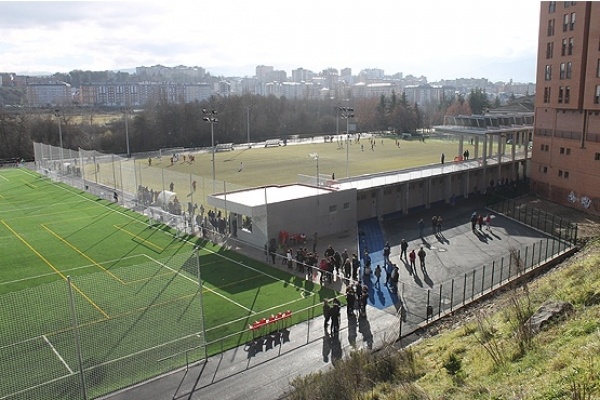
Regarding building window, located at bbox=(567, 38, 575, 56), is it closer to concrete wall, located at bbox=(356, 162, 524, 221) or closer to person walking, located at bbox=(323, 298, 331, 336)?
concrete wall, located at bbox=(356, 162, 524, 221)

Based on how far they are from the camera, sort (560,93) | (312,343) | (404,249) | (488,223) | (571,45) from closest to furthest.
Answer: (312,343) < (404,249) < (488,223) < (571,45) < (560,93)

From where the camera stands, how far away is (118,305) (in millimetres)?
16156

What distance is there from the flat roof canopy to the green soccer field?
10.3ft

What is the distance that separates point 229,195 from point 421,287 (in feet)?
43.1

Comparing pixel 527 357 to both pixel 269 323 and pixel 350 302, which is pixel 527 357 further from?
pixel 269 323

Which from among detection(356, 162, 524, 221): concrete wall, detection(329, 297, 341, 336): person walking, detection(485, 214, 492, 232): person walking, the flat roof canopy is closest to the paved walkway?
detection(329, 297, 341, 336): person walking

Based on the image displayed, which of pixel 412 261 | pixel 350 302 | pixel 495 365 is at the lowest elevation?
pixel 412 261

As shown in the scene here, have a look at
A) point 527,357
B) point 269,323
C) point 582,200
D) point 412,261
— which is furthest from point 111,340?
point 582,200

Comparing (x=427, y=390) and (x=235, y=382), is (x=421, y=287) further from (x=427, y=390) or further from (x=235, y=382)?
(x=427, y=390)

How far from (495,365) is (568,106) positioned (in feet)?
118

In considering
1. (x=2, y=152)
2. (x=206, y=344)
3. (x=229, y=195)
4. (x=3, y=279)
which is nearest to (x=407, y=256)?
(x=229, y=195)

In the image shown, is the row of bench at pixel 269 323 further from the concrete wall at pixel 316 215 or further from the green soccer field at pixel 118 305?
the concrete wall at pixel 316 215

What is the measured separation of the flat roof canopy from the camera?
3012 centimetres

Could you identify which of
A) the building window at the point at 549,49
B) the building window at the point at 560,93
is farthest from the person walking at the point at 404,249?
the building window at the point at 549,49
